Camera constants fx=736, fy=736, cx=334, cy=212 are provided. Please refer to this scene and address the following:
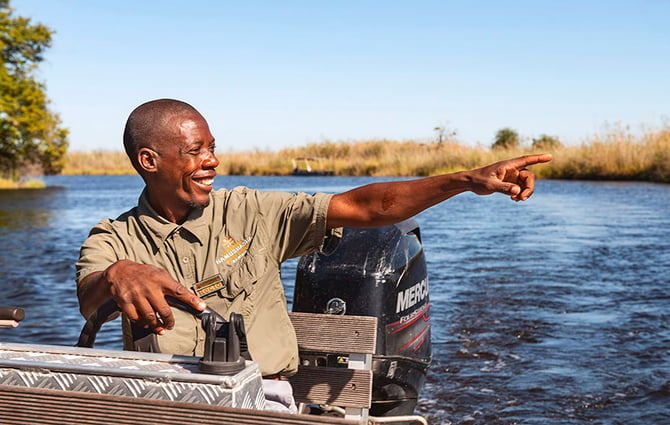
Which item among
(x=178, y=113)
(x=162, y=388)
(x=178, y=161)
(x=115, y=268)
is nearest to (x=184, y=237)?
(x=178, y=161)

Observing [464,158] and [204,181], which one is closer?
[204,181]

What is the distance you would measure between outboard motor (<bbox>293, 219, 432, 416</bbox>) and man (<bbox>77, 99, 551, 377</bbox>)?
1192 millimetres

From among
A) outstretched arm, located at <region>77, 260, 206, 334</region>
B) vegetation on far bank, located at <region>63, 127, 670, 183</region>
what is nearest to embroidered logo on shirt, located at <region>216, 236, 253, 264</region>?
outstretched arm, located at <region>77, 260, 206, 334</region>

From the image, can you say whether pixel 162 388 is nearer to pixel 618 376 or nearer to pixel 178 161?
pixel 178 161

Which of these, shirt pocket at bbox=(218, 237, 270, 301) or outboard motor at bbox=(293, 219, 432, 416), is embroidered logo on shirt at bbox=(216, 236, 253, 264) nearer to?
shirt pocket at bbox=(218, 237, 270, 301)

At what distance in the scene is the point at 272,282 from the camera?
265 centimetres

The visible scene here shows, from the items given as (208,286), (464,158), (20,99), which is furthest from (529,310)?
(20,99)

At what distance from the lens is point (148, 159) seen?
251 cm

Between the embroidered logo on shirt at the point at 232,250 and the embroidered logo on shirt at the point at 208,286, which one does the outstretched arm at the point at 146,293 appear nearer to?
the embroidered logo on shirt at the point at 208,286

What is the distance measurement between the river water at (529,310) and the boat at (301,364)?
1422mm

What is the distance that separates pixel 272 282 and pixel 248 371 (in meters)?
1.12

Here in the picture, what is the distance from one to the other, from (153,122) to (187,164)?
0.59ft

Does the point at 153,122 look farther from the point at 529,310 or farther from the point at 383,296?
the point at 529,310

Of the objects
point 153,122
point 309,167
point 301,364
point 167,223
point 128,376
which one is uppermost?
point 309,167
